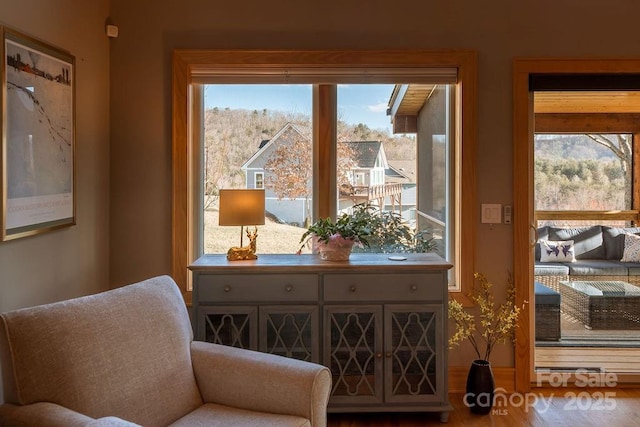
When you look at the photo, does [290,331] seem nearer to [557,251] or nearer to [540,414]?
[540,414]

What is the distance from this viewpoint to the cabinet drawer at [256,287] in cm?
258

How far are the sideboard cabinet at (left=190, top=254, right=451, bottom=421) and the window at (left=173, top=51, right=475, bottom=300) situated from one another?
0.51 metres

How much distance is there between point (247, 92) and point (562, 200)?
86.9 inches

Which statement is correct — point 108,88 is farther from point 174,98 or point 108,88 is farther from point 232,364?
point 232,364

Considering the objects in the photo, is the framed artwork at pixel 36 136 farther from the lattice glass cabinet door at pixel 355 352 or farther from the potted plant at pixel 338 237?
the lattice glass cabinet door at pixel 355 352

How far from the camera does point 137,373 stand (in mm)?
1749

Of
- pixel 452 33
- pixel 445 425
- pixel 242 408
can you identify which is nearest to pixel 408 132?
pixel 452 33

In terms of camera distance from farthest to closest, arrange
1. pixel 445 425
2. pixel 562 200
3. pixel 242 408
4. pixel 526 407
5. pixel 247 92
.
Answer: pixel 562 200
pixel 247 92
pixel 526 407
pixel 445 425
pixel 242 408

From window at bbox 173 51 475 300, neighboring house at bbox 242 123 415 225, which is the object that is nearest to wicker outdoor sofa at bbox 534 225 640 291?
window at bbox 173 51 475 300

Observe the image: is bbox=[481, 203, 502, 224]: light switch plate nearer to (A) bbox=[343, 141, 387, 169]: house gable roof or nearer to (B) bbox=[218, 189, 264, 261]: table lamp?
(A) bbox=[343, 141, 387, 169]: house gable roof

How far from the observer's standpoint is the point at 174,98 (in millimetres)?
2971

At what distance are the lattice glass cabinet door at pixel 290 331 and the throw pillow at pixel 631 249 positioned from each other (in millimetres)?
2528

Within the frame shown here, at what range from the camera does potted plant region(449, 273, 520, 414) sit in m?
2.77

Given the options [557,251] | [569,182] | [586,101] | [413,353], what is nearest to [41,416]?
[413,353]
